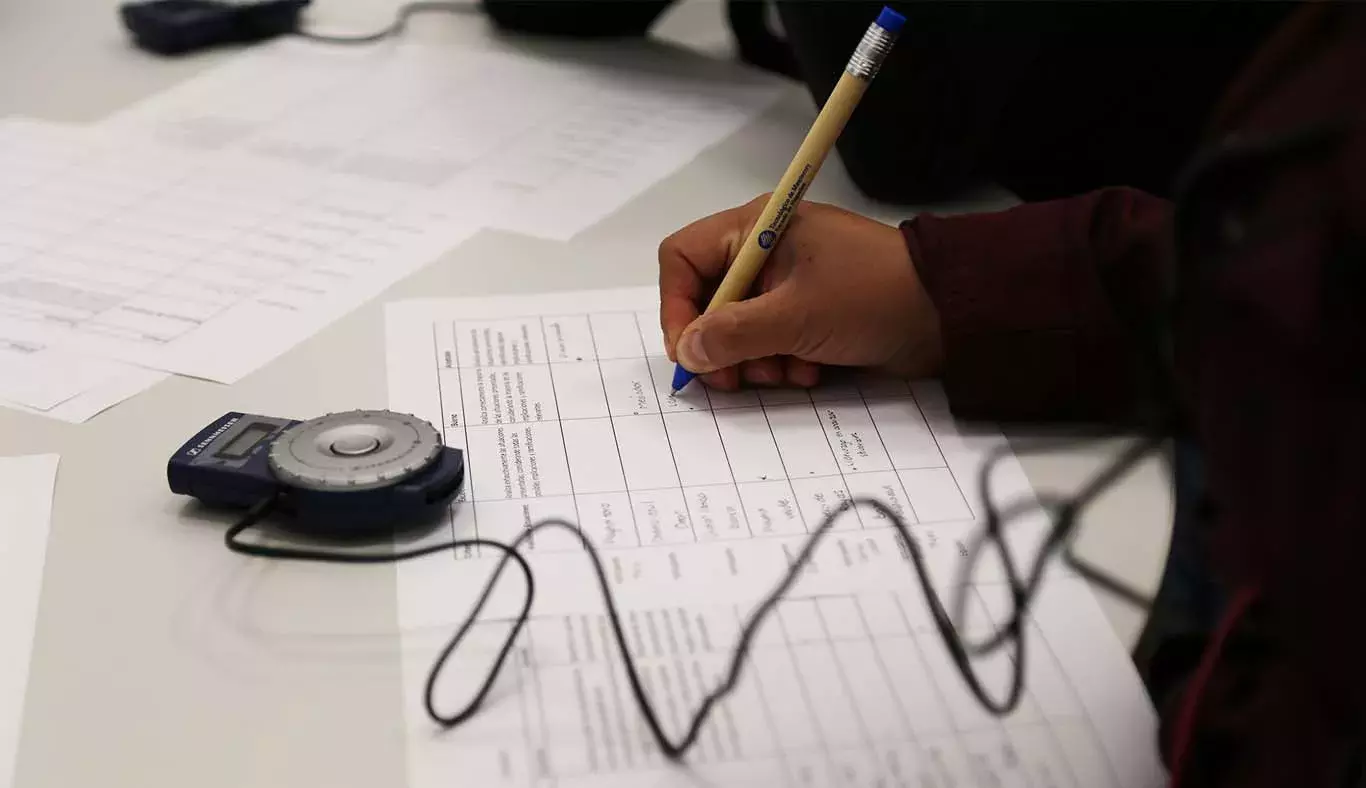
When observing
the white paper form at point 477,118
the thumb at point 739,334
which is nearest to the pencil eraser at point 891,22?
the thumb at point 739,334

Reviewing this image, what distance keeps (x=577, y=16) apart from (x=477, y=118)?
206 millimetres

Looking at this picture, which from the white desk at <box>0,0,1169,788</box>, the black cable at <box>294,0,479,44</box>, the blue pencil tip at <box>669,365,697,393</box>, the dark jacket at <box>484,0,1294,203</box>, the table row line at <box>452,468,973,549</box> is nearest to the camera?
the white desk at <box>0,0,1169,788</box>

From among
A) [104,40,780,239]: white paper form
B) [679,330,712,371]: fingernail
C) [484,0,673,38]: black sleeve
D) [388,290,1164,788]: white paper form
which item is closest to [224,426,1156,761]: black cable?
[388,290,1164,788]: white paper form

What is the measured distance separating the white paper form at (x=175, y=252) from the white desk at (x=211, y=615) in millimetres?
26

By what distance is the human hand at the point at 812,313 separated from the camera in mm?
568

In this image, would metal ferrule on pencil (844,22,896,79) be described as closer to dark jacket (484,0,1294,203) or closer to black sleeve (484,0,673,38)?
dark jacket (484,0,1294,203)

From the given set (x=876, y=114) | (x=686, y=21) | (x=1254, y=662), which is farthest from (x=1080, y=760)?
(x=686, y=21)

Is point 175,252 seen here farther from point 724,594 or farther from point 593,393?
point 724,594

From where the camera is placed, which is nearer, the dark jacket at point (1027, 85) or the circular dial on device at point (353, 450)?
the circular dial on device at point (353, 450)

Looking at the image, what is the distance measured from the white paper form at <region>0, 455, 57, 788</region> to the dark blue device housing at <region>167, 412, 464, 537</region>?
0.18 ft

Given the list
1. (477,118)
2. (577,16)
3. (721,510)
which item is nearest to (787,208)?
(721,510)

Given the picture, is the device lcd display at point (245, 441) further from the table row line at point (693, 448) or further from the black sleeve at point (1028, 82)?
the black sleeve at point (1028, 82)

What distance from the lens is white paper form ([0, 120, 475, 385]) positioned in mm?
612

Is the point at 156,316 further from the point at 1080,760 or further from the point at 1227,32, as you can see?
the point at 1227,32
